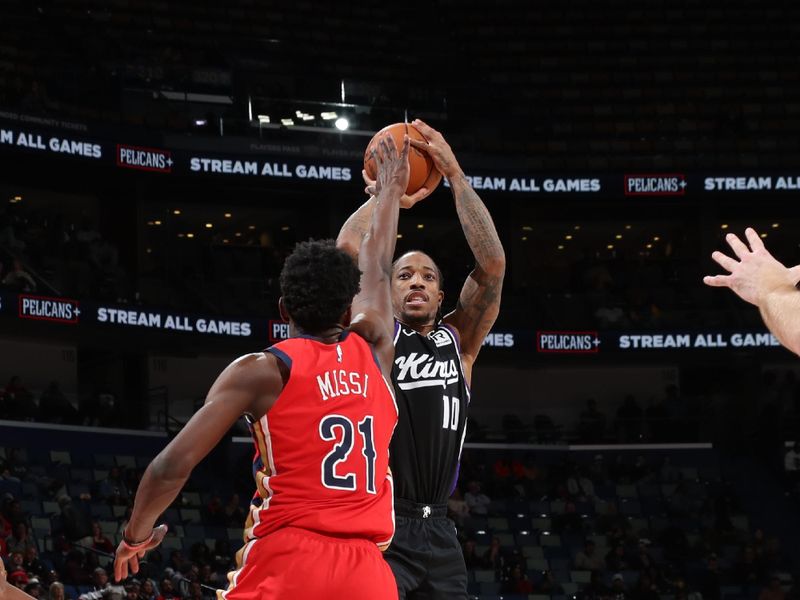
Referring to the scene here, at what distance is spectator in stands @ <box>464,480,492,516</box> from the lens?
20.3m

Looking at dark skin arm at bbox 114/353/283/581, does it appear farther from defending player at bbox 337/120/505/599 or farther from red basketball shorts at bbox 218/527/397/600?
defending player at bbox 337/120/505/599

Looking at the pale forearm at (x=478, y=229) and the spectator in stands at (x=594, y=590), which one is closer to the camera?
the pale forearm at (x=478, y=229)

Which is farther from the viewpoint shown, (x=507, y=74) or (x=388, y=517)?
(x=507, y=74)

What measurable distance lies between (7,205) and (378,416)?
19.5 meters

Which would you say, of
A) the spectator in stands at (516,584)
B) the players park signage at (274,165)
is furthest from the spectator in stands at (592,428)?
the spectator in stands at (516,584)

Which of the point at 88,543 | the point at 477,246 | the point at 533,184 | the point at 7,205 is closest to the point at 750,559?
the point at 533,184

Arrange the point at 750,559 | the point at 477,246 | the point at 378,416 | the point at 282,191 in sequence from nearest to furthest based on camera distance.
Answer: the point at 378,416 < the point at 477,246 < the point at 750,559 < the point at 282,191

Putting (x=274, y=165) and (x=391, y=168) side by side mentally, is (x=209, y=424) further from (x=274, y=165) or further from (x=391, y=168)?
Answer: (x=274, y=165)

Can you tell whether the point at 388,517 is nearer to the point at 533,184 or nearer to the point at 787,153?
the point at 533,184

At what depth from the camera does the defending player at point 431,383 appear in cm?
546

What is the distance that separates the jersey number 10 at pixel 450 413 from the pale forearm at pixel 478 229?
0.80m

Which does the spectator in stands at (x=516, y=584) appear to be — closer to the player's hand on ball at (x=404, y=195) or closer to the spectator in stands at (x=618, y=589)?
the spectator in stands at (x=618, y=589)

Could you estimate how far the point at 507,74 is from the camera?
2612 centimetres

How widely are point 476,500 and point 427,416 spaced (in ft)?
49.4
